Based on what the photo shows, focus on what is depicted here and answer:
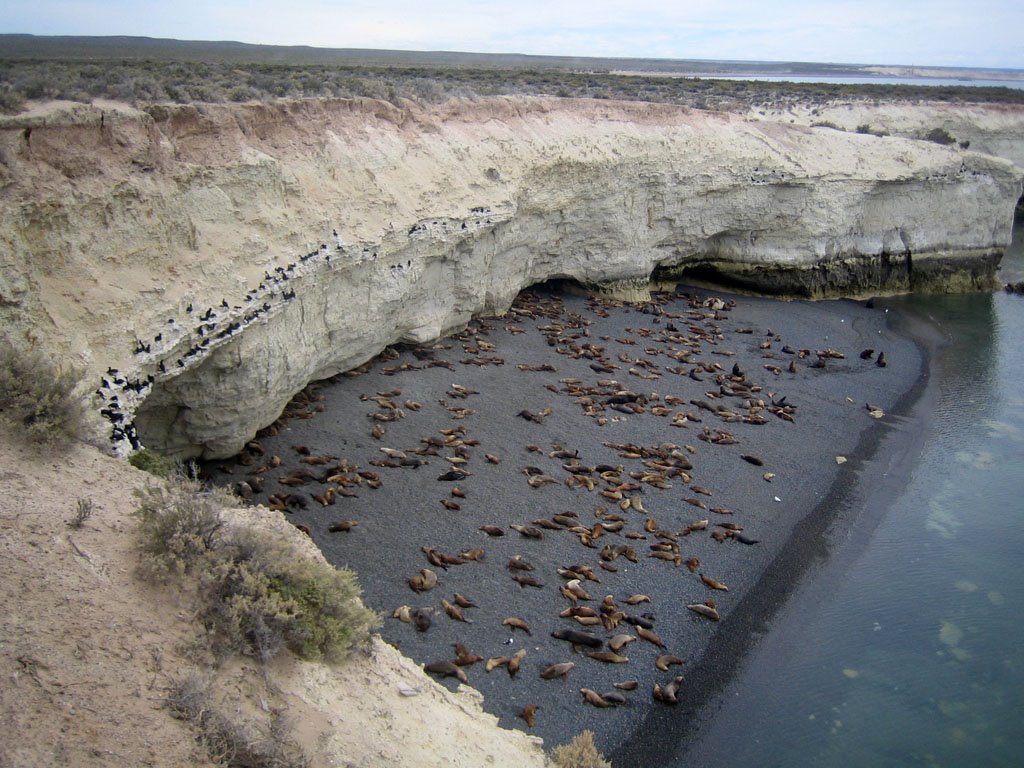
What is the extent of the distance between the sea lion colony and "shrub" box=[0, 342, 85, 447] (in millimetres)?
4004

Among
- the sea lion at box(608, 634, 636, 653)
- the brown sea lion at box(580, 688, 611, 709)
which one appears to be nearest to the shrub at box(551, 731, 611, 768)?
the brown sea lion at box(580, 688, 611, 709)

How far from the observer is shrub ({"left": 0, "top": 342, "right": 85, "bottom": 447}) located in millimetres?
7422

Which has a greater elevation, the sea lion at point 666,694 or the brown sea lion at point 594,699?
the brown sea lion at point 594,699

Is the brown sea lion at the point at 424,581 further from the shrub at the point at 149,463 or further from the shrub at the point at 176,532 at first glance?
the shrub at the point at 176,532

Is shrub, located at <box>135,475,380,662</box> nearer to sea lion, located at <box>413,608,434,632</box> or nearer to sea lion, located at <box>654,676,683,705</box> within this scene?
sea lion, located at <box>413,608,434,632</box>

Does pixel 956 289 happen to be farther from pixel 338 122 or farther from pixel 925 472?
pixel 338 122

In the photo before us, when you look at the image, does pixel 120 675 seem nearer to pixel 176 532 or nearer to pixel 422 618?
pixel 176 532

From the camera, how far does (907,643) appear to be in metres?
10.9

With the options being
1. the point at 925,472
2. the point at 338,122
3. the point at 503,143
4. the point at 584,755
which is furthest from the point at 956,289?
the point at 584,755

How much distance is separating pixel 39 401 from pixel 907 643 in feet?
38.3

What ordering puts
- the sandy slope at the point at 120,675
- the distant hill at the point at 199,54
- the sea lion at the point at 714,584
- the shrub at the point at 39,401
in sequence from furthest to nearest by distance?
1. the distant hill at the point at 199,54
2. the sea lion at the point at 714,584
3. the shrub at the point at 39,401
4. the sandy slope at the point at 120,675

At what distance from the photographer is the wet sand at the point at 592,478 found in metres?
9.44

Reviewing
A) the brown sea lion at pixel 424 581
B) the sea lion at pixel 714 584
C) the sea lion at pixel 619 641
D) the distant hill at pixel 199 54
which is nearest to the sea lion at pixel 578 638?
the sea lion at pixel 619 641

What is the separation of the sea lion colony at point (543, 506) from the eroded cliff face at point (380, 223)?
1.62 metres
